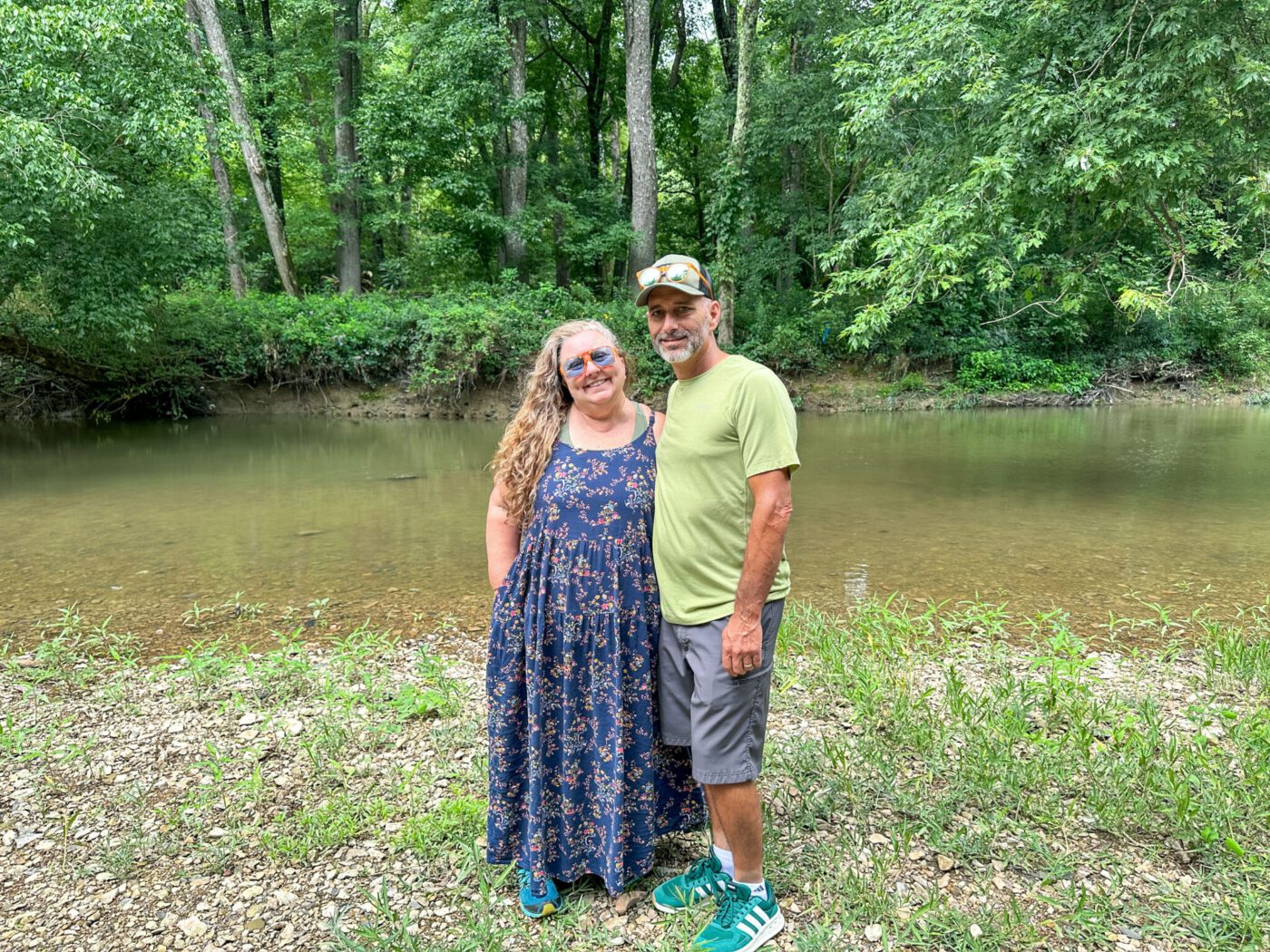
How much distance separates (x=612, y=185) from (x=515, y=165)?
3.19m

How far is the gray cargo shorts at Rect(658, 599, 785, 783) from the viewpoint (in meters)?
2.04

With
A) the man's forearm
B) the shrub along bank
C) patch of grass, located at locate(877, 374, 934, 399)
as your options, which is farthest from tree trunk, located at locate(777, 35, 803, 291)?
the man's forearm

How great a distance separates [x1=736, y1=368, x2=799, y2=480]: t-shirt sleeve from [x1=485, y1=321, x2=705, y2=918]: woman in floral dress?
37cm

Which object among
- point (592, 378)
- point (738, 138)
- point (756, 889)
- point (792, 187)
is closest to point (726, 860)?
point (756, 889)

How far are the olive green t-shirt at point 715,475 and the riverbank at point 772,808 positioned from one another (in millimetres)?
1011

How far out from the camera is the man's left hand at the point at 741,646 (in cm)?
197

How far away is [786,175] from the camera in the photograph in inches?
758

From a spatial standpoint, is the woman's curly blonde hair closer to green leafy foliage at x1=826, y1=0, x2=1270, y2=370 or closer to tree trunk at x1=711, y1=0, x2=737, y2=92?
green leafy foliage at x1=826, y1=0, x2=1270, y2=370

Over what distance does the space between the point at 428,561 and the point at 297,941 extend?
4551 millimetres

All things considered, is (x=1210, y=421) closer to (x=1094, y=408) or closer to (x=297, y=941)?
(x=1094, y=408)

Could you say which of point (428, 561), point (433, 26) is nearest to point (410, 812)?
point (428, 561)

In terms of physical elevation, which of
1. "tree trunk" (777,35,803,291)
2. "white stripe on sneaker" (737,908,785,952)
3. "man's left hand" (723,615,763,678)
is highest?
"tree trunk" (777,35,803,291)

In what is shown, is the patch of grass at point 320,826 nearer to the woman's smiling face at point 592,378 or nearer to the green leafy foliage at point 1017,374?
the woman's smiling face at point 592,378

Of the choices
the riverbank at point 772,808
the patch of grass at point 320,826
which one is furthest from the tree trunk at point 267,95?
the patch of grass at point 320,826
